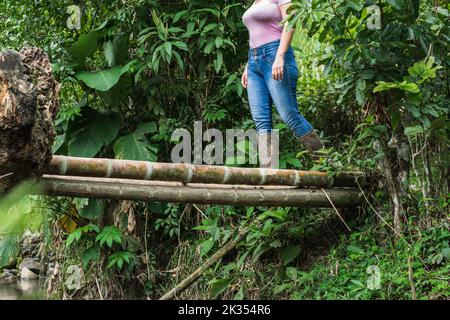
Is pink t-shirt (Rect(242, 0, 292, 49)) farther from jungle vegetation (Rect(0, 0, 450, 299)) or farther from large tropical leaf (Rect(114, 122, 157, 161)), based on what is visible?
large tropical leaf (Rect(114, 122, 157, 161))

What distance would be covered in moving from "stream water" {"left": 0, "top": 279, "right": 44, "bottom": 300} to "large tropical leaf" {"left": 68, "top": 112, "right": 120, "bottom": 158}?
128cm

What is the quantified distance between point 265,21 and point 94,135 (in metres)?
1.68

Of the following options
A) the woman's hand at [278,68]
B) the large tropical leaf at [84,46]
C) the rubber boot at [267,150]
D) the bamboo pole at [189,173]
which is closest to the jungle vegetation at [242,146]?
the large tropical leaf at [84,46]

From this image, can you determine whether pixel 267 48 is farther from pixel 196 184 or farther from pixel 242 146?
pixel 196 184

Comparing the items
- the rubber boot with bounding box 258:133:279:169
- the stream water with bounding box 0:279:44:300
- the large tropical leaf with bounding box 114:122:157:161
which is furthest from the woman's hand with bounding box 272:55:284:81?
the stream water with bounding box 0:279:44:300

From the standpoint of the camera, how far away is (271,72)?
4062 millimetres

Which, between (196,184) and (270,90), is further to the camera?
(270,90)

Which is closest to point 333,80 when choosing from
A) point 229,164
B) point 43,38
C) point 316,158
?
point 316,158

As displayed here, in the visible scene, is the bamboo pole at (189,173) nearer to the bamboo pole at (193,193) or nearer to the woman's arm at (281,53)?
the bamboo pole at (193,193)

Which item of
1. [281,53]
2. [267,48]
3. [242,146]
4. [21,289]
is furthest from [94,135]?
[21,289]

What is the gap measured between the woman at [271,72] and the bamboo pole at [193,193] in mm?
344

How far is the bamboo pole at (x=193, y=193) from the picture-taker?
3338mm
